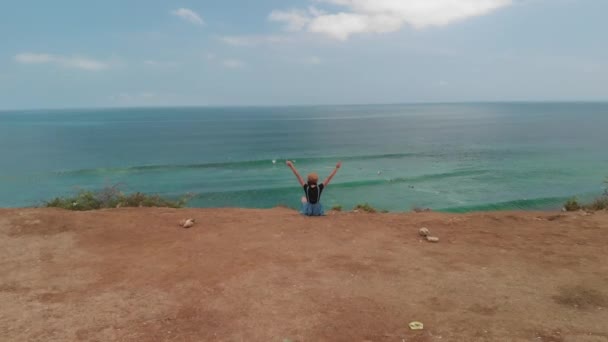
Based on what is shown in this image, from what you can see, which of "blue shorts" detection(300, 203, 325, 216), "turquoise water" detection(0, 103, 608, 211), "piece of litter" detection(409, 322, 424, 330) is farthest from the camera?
"turquoise water" detection(0, 103, 608, 211)

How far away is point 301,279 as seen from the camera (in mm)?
6316

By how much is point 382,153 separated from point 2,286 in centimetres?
4515

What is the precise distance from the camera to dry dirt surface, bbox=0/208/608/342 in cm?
494

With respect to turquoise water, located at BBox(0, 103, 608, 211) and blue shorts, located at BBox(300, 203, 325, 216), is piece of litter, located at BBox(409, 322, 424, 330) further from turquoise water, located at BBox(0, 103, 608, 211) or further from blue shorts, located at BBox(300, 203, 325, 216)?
turquoise water, located at BBox(0, 103, 608, 211)

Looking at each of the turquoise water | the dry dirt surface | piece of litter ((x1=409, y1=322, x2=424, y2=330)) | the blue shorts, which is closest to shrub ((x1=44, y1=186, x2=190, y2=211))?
the dry dirt surface

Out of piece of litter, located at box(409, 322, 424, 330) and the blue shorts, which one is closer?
piece of litter, located at box(409, 322, 424, 330)

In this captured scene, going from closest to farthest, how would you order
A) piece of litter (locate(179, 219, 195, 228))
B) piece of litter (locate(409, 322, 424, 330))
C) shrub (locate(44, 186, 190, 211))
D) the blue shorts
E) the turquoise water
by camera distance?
piece of litter (locate(409, 322, 424, 330)), piece of litter (locate(179, 219, 195, 228)), the blue shorts, shrub (locate(44, 186, 190, 211)), the turquoise water

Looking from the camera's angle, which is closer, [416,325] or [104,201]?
[416,325]

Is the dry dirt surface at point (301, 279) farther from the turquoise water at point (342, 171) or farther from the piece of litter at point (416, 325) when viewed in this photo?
the turquoise water at point (342, 171)

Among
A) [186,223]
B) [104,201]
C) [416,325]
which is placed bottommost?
[104,201]

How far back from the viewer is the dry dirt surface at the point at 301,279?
4938mm

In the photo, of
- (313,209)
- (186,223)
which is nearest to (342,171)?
(313,209)

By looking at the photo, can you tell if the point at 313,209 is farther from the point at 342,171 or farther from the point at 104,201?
the point at 342,171

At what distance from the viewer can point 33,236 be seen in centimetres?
864
